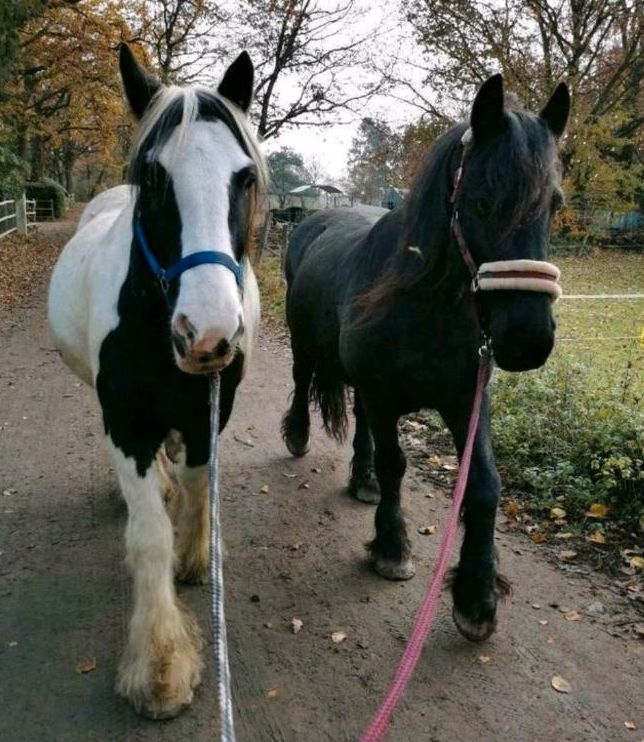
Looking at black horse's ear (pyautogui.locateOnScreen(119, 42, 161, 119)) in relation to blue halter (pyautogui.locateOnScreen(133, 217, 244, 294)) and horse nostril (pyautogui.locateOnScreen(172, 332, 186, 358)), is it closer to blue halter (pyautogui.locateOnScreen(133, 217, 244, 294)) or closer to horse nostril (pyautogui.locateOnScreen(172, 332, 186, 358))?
blue halter (pyautogui.locateOnScreen(133, 217, 244, 294))

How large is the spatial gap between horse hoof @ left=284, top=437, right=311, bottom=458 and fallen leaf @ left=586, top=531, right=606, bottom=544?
211 centimetres

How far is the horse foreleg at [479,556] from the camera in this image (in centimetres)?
279

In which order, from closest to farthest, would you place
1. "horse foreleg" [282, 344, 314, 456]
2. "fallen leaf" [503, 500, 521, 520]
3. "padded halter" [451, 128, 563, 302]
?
1. "padded halter" [451, 128, 563, 302]
2. "fallen leaf" [503, 500, 521, 520]
3. "horse foreleg" [282, 344, 314, 456]

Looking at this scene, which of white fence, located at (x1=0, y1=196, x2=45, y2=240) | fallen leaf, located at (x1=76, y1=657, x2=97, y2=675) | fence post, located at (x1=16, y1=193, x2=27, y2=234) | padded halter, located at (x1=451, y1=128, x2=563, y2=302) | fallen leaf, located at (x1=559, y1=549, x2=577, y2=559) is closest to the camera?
padded halter, located at (x1=451, y1=128, x2=563, y2=302)

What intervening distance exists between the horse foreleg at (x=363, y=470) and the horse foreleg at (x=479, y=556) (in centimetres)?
143

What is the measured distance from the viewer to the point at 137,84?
2.45 meters

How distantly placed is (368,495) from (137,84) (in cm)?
279

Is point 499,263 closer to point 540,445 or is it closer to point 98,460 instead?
point 540,445

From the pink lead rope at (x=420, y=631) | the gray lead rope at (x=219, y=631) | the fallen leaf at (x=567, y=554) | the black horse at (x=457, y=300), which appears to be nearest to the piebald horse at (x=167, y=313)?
the gray lead rope at (x=219, y=631)

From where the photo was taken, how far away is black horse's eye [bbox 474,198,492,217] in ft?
7.40

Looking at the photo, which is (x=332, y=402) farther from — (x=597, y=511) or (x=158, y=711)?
(x=158, y=711)

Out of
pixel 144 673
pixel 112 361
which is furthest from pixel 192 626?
pixel 112 361

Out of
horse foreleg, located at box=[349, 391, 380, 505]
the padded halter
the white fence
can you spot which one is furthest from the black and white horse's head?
the white fence

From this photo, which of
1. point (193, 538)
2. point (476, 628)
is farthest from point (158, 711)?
point (476, 628)
